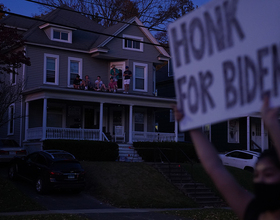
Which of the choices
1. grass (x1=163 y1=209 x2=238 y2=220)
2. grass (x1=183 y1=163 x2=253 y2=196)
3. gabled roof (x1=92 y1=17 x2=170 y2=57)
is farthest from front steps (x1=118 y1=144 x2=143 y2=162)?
grass (x1=163 y1=209 x2=238 y2=220)

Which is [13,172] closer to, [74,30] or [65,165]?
[65,165]

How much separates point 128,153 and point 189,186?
7.24 meters

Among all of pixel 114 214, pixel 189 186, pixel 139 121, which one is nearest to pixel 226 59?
pixel 114 214

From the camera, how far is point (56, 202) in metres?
16.5

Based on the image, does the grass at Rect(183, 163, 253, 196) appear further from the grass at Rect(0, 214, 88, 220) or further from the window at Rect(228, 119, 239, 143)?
the window at Rect(228, 119, 239, 143)

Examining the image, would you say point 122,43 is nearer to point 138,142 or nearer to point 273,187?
point 138,142

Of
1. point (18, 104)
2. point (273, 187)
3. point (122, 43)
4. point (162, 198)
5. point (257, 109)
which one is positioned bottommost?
point (162, 198)

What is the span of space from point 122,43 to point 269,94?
28.8m

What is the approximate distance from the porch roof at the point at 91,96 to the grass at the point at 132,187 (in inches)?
217

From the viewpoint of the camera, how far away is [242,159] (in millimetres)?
26766

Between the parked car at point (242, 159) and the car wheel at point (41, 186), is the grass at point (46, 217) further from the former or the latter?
the parked car at point (242, 159)

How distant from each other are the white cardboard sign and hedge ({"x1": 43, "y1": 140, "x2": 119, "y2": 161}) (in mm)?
21424

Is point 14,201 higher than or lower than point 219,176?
lower

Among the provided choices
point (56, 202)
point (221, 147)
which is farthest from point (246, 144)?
point (56, 202)
